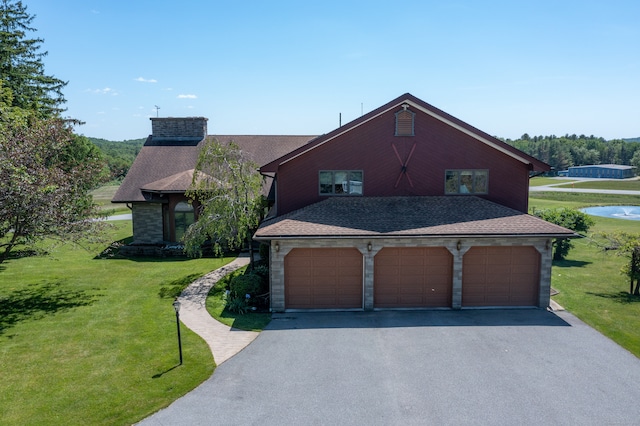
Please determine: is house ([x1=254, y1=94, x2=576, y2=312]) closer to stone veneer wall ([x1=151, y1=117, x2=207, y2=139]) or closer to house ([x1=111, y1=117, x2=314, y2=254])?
house ([x1=111, y1=117, x2=314, y2=254])

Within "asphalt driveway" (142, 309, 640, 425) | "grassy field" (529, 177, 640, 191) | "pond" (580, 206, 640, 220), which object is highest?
"grassy field" (529, 177, 640, 191)

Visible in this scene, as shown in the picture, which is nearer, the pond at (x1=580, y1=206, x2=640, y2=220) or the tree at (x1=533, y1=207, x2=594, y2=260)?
the tree at (x1=533, y1=207, x2=594, y2=260)

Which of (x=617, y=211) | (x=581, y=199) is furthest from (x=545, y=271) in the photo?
(x=581, y=199)

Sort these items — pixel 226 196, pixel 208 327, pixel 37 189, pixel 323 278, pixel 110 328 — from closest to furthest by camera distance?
pixel 110 328 → pixel 208 327 → pixel 37 189 → pixel 323 278 → pixel 226 196

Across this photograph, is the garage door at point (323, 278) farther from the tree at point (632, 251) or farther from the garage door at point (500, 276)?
the tree at point (632, 251)

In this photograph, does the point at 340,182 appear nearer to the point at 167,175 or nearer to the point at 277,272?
the point at 277,272

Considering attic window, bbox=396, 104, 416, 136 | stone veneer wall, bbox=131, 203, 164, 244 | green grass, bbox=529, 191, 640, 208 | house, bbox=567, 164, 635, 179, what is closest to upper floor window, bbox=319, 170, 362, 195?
attic window, bbox=396, 104, 416, 136
